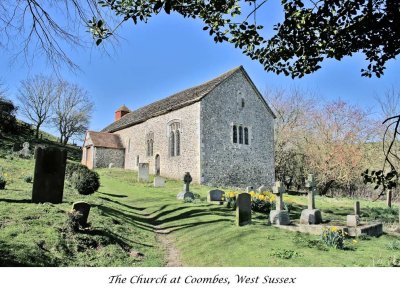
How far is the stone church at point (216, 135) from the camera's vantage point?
20.8m

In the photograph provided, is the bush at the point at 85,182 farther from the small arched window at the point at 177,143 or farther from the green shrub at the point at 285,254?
the small arched window at the point at 177,143

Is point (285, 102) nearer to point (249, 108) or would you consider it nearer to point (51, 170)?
point (249, 108)

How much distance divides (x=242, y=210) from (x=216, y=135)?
13.1m

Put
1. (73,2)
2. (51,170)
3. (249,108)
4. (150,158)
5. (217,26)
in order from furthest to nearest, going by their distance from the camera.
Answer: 1. (150,158)
2. (249,108)
3. (51,170)
4. (73,2)
5. (217,26)

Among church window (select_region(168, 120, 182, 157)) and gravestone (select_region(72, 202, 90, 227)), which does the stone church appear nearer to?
church window (select_region(168, 120, 182, 157))

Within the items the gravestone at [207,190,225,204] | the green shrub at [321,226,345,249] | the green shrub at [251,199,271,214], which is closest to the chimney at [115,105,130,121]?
the gravestone at [207,190,225,204]

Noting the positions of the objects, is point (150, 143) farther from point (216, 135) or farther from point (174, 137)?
point (216, 135)

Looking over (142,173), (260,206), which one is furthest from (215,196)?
(142,173)

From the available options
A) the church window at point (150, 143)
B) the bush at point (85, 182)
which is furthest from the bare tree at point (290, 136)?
the bush at point (85, 182)

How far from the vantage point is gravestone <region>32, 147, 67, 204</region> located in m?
Answer: 7.60

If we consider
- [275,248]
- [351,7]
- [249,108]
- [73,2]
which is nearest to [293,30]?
[351,7]

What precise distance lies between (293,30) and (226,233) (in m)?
4.76
